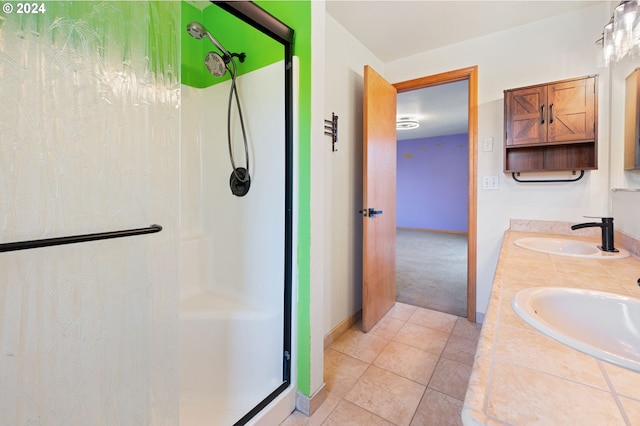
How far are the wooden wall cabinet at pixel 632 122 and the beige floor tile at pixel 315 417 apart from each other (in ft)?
6.33

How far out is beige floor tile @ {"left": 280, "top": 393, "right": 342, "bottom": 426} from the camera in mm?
1327

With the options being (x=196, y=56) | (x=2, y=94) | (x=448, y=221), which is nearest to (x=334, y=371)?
(x=2, y=94)

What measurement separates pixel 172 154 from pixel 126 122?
6.1 inches

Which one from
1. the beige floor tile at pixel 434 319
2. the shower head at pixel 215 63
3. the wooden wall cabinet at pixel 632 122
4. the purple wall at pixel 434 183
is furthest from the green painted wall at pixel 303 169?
the purple wall at pixel 434 183

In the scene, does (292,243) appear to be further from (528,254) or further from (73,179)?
(528,254)

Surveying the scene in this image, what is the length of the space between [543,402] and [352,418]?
1224 mm

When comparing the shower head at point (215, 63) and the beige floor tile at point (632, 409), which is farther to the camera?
the shower head at point (215, 63)

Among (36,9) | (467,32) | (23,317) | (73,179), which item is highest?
(467,32)

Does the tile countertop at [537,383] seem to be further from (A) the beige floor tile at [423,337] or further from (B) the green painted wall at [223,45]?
(B) the green painted wall at [223,45]

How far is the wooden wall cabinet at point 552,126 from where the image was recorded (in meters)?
1.78

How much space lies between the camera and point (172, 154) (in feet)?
3.13

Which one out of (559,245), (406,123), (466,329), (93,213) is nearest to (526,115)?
(559,245)

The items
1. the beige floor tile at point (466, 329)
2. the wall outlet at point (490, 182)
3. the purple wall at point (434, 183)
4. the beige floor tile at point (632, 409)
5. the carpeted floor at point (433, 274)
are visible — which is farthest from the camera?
the purple wall at point (434, 183)

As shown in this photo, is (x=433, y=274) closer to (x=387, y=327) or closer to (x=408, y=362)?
(x=387, y=327)
